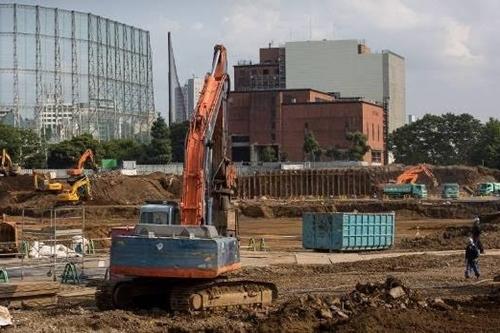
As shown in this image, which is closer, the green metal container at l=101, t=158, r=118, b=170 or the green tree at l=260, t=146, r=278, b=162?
the green metal container at l=101, t=158, r=118, b=170

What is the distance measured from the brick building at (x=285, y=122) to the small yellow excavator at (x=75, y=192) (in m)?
74.4

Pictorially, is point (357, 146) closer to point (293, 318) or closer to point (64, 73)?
point (64, 73)

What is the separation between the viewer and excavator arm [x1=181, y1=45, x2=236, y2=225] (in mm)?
20141

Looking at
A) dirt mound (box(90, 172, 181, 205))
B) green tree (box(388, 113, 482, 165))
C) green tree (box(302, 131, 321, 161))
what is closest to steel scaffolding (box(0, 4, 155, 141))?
green tree (box(302, 131, 321, 161))

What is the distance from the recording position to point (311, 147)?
132 meters

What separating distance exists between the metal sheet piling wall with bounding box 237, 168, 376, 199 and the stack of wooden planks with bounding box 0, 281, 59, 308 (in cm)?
7052

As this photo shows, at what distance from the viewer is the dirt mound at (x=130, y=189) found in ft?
241

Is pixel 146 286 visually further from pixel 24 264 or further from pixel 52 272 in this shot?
pixel 24 264

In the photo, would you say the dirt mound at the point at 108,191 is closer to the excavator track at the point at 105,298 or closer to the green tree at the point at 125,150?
the green tree at the point at 125,150

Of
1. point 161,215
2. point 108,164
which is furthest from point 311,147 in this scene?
point 161,215

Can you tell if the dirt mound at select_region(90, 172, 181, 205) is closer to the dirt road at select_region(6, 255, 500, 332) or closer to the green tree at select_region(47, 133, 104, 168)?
the green tree at select_region(47, 133, 104, 168)

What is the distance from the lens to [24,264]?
26.9m

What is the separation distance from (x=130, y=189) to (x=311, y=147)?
5926 centimetres

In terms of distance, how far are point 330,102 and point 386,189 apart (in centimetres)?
6016
